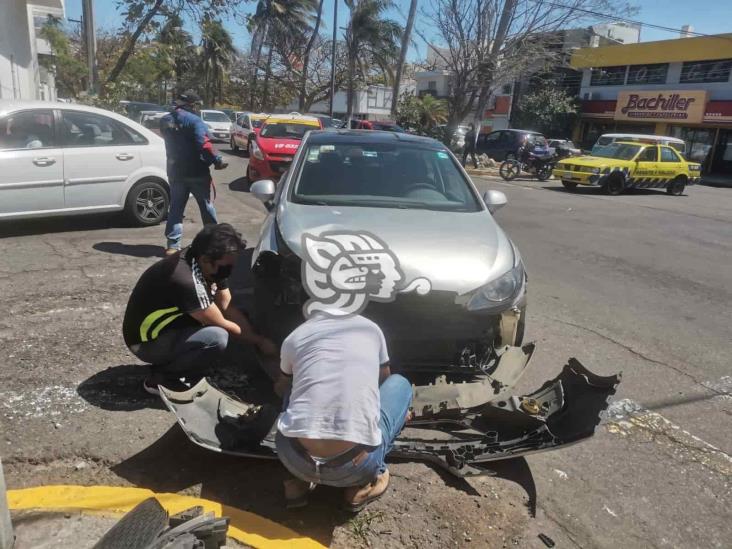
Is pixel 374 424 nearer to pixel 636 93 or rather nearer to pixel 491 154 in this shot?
pixel 491 154

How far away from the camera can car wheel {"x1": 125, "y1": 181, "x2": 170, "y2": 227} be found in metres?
7.57

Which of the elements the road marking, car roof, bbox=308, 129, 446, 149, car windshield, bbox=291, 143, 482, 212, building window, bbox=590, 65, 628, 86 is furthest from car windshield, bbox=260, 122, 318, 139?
building window, bbox=590, 65, 628, 86

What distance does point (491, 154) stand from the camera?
953 inches

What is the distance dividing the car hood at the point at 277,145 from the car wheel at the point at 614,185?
9.29m

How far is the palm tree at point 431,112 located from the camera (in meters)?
31.1

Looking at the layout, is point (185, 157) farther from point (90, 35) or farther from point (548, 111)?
point (548, 111)

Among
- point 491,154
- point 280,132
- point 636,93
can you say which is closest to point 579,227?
point 280,132

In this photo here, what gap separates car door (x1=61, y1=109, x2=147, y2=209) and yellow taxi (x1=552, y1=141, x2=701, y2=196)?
13000 mm

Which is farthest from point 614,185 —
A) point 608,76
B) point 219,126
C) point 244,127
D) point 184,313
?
point 608,76

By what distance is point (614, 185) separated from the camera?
55.3 ft

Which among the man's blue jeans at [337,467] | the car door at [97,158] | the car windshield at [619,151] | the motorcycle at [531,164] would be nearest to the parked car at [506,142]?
the motorcycle at [531,164]

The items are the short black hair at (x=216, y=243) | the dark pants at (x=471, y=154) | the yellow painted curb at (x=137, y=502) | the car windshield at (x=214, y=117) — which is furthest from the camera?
the car windshield at (x=214, y=117)

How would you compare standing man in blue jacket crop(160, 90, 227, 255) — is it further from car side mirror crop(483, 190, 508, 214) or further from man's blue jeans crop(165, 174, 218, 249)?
car side mirror crop(483, 190, 508, 214)

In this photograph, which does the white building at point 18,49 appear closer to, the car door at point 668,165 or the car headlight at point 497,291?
the car headlight at point 497,291
